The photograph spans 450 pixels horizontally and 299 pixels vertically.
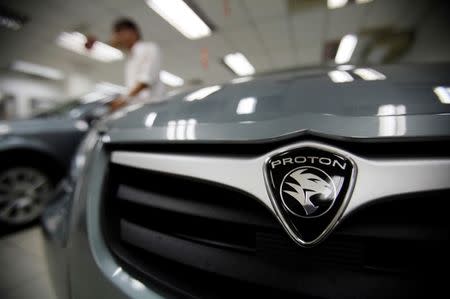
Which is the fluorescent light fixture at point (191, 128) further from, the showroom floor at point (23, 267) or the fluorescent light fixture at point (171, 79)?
the fluorescent light fixture at point (171, 79)

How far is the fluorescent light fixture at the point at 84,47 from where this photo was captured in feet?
18.1

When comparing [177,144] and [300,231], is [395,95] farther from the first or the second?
[177,144]

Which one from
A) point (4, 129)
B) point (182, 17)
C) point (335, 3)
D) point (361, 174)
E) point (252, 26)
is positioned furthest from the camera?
point (252, 26)

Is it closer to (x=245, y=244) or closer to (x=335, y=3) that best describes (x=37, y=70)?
(x=335, y=3)

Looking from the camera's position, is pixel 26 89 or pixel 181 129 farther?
pixel 26 89

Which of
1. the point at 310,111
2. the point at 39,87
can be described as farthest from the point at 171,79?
the point at 310,111

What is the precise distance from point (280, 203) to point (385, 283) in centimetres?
17

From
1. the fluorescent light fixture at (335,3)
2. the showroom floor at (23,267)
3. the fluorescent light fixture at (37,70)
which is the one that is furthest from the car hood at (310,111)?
the fluorescent light fixture at (37,70)

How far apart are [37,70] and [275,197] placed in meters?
10.8

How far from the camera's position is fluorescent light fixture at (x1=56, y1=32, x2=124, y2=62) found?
18.1 feet

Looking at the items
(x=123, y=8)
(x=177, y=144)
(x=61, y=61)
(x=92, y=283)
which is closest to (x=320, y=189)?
(x=177, y=144)

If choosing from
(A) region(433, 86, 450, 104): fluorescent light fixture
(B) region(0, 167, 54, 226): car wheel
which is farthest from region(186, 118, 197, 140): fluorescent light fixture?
(B) region(0, 167, 54, 226): car wheel

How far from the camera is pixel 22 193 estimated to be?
175 centimetres

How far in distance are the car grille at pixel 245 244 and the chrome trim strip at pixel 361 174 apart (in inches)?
0.7
